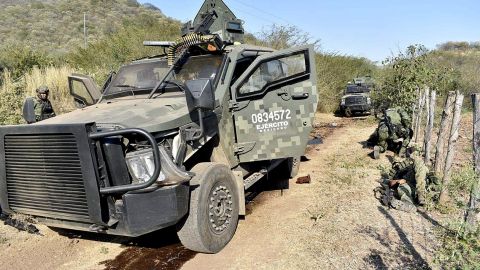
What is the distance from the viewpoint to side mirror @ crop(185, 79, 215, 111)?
3.90 meters

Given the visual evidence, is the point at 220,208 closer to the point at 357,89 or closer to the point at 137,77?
the point at 137,77

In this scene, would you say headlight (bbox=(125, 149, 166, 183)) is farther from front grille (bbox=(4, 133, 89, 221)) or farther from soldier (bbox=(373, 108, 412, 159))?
soldier (bbox=(373, 108, 412, 159))

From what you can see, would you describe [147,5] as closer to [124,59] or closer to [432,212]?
[124,59]

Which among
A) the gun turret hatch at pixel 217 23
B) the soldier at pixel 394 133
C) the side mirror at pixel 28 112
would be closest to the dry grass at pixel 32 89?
the gun turret hatch at pixel 217 23

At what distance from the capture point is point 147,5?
1620 inches

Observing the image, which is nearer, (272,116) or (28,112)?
(28,112)

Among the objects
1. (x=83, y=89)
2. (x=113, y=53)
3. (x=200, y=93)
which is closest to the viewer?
(x=200, y=93)

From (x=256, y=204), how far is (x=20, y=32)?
26.2 m

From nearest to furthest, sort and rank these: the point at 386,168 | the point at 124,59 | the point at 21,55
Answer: the point at 386,168, the point at 21,55, the point at 124,59

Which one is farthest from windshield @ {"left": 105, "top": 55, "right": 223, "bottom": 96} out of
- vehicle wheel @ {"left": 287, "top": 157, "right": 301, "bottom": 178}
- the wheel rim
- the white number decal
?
vehicle wheel @ {"left": 287, "top": 157, "right": 301, "bottom": 178}

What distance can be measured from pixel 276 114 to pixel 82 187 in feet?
8.60

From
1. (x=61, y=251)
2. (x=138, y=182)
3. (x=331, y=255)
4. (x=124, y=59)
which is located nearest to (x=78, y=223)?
(x=138, y=182)

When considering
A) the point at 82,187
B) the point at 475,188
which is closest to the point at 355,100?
the point at 475,188

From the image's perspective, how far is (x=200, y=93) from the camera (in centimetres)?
389
